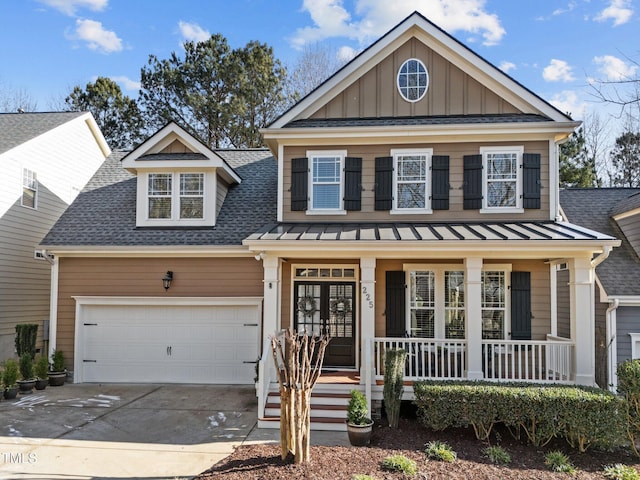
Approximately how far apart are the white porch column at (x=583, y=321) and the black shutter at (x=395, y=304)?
3.18 meters

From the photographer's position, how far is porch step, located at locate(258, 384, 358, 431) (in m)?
7.69

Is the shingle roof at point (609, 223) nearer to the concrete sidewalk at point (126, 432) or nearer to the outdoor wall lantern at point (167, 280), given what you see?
the concrete sidewalk at point (126, 432)

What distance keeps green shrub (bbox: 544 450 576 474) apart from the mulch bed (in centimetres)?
9

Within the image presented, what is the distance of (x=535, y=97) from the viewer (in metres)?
10.0

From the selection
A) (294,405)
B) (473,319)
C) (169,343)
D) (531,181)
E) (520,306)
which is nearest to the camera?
(294,405)

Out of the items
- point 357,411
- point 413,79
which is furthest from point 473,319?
point 413,79

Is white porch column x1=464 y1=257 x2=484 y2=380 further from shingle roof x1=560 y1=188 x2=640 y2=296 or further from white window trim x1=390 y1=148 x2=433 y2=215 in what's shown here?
shingle roof x1=560 y1=188 x2=640 y2=296

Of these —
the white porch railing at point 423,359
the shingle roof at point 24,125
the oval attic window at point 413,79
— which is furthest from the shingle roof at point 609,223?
the shingle roof at point 24,125

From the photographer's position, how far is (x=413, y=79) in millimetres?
10461

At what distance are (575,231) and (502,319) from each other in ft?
7.53

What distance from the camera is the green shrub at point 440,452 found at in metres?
6.30

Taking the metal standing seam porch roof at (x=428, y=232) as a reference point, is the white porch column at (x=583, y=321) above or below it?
below

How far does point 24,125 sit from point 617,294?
16418mm

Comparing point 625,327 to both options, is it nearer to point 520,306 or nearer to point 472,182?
point 520,306
